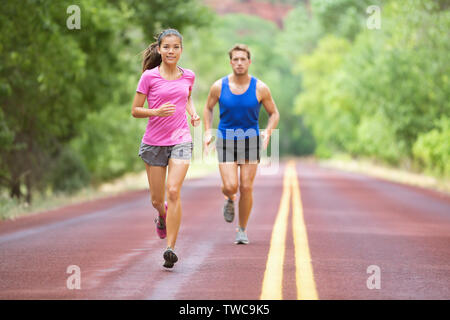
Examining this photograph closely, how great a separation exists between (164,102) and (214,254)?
2084 millimetres

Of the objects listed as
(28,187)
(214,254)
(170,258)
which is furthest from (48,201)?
(170,258)

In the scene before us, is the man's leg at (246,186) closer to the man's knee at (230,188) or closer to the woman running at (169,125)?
the man's knee at (230,188)

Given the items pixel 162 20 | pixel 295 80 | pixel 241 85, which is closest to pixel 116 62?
pixel 162 20

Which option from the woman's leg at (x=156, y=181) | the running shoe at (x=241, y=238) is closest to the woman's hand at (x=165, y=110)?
the woman's leg at (x=156, y=181)

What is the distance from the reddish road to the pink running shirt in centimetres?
133

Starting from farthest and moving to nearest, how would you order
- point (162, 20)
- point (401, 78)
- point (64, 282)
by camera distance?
1. point (401, 78)
2. point (162, 20)
3. point (64, 282)

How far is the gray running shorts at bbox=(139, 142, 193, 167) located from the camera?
8234mm

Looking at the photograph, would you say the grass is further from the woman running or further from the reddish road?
the woman running

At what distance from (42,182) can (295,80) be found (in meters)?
73.7

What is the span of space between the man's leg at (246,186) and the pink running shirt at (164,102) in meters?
1.97

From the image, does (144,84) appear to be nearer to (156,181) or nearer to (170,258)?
(156,181)

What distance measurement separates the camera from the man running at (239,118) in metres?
9.88
